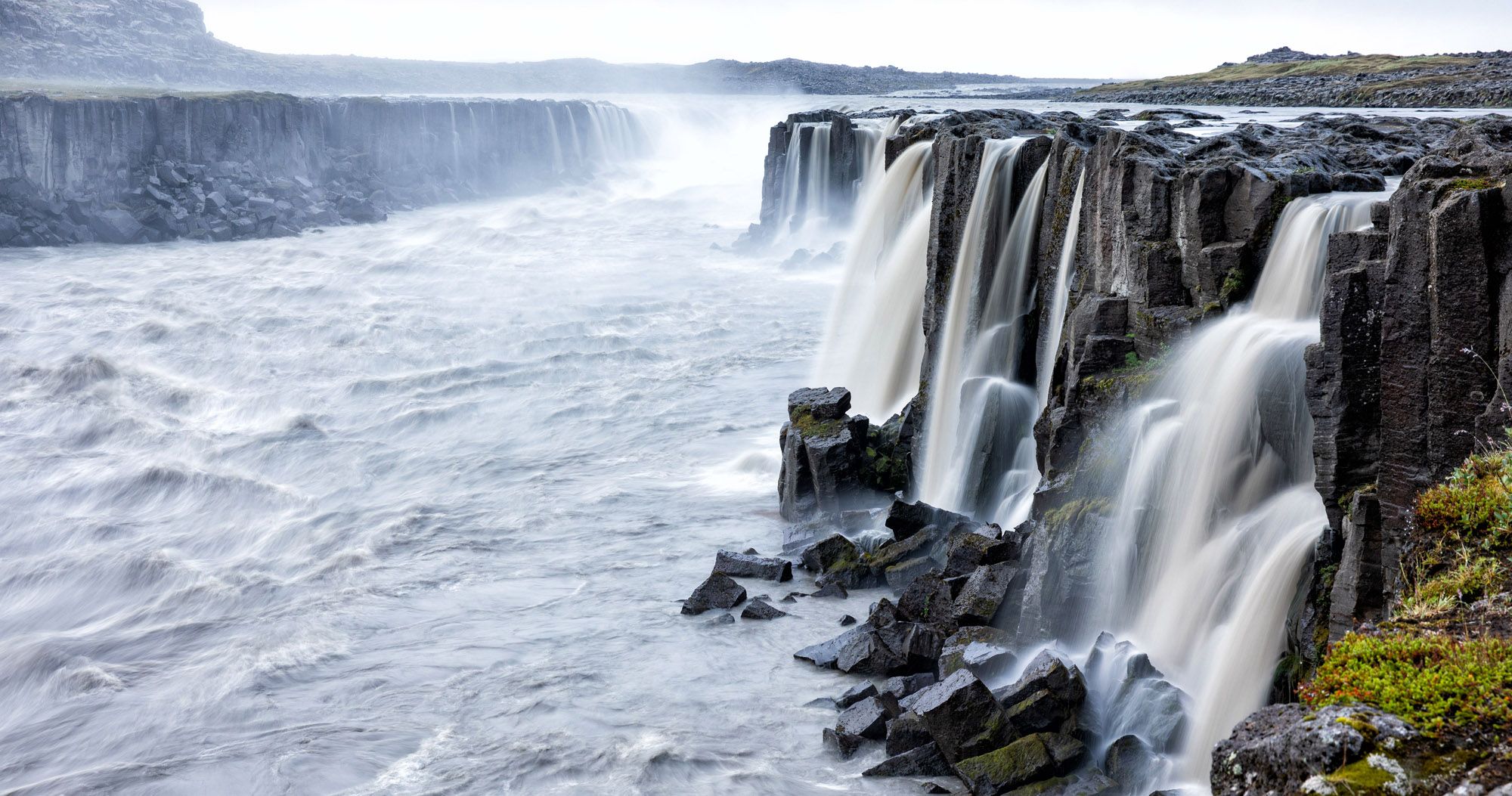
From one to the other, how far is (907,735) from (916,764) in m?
0.40

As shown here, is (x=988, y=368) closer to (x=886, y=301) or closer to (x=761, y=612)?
(x=761, y=612)

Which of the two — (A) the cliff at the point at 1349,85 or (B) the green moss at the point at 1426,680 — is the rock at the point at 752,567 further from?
(A) the cliff at the point at 1349,85

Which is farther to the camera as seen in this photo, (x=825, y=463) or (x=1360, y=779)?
(x=825, y=463)

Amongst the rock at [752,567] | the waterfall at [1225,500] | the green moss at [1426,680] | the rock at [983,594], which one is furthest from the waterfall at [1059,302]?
the green moss at [1426,680]

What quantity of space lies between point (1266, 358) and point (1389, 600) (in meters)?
3.99

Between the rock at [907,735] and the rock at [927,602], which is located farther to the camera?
the rock at [927,602]

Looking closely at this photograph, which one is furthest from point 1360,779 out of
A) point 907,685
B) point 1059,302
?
point 1059,302

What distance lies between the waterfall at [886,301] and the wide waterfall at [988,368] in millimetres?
2270

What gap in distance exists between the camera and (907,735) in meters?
12.6

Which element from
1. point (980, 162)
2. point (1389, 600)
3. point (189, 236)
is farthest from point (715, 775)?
point (189, 236)

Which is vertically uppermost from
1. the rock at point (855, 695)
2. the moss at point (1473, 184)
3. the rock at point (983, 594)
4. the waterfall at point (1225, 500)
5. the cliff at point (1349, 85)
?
the cliff at point (1349, 85)

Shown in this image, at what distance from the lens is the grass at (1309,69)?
179 feet

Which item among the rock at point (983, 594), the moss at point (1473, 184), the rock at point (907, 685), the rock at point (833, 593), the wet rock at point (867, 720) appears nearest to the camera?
the moss at point (1473, 184)

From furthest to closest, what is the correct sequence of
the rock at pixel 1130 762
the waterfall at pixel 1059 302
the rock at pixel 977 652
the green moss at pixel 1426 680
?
the waterfall at pixel 1059 302 → the rock at pixel 977 652 → the rock at pixel 1130 762 → the green moss at pixel 1426 680
